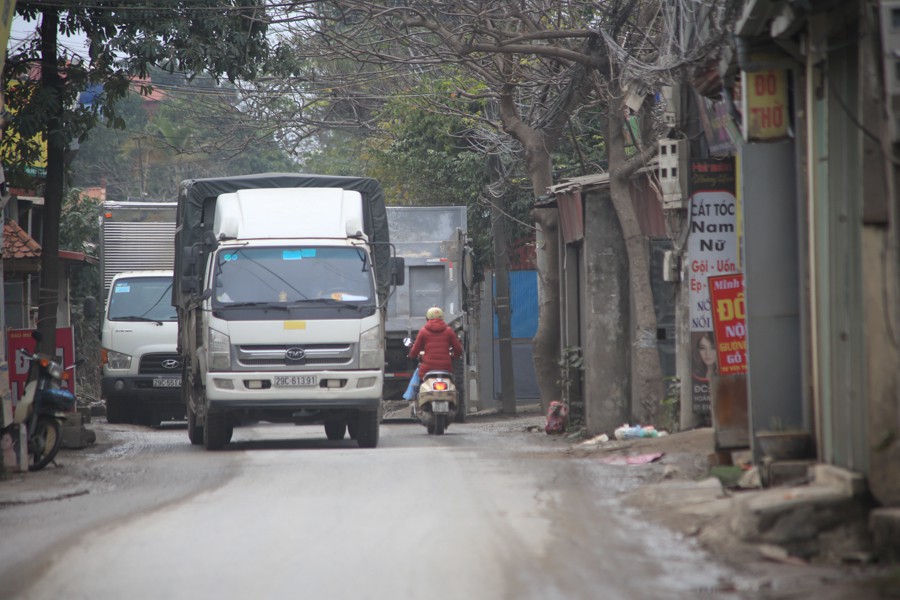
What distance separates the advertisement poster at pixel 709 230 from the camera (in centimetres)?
1170

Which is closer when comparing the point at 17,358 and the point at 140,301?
the point at 17,358

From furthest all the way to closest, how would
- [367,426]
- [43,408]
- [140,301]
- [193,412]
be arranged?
[140,301] < [193,412] < [367,426] < [43,408]

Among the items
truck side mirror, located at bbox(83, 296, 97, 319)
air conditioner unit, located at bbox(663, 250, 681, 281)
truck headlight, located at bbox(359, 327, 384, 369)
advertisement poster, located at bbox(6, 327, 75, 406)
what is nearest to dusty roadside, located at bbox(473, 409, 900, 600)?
air conditioner unit, located at bbox(663, 250, 681, 281)

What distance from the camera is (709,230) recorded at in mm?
11797

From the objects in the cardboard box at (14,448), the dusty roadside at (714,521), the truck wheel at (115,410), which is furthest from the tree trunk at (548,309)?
the cardboard box at (14,448)

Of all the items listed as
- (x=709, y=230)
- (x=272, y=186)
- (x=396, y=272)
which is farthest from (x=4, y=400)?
(x=709, y=230)

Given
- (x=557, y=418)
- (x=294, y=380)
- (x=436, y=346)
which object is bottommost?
(x=557, y=418)

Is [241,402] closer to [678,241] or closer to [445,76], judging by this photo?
[678,241]

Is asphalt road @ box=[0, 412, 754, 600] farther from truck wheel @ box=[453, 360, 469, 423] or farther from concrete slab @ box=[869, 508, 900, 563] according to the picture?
truck wheel @ box=[453, 360, 469, 423]

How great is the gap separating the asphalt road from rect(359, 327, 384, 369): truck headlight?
2.00 meters

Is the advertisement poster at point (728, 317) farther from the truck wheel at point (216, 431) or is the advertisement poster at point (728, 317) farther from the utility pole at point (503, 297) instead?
the utility pole at point (503, 297)

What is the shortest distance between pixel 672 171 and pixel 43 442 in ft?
23.9

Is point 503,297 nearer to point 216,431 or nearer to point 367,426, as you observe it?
point 367,426

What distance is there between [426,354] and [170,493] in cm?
808
